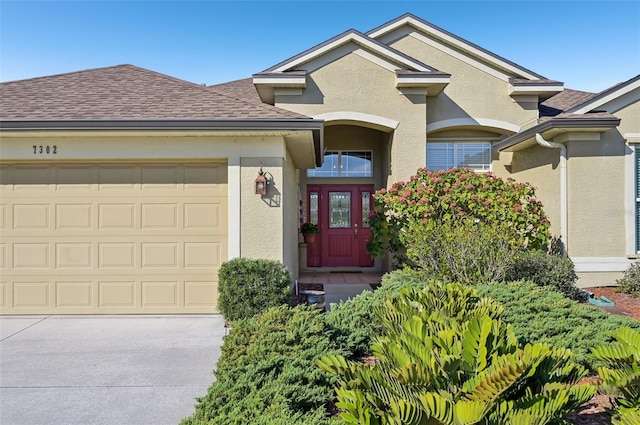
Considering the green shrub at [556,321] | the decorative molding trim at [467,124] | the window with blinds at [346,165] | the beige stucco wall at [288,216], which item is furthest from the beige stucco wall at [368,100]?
the green shrub at [556,321]

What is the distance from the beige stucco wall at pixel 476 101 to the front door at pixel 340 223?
322 centimetres

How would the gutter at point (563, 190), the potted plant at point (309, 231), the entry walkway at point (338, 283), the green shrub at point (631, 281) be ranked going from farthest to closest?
1. the potted plant at point (309, 231)
2. the gutter at point (563, 190)
3. the entry walkway at point (338, 283)
4. the green shrub at point (631, 281)

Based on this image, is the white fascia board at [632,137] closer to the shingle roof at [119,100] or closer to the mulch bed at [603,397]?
the mulch bed at [603,397]

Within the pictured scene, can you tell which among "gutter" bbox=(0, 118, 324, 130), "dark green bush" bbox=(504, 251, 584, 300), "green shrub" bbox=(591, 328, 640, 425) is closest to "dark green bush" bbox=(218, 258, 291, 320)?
"gutter" bbox=(0, 118, 324, 130)

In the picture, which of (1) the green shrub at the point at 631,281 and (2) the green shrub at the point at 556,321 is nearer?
(2) the green shrub at the point at 556,321

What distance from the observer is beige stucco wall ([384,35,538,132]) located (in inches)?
431

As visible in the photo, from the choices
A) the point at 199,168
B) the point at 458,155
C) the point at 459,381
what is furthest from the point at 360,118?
the point at 459,381

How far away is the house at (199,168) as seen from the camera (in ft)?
21.6

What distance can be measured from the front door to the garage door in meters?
5.95

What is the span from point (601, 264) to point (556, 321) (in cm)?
551

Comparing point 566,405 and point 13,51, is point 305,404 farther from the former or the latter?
point 13,51

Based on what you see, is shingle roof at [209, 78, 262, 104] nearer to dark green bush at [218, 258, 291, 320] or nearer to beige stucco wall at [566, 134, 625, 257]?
dark green bush at [218, 258, 291, 320]

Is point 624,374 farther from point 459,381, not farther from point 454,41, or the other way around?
point 454,41

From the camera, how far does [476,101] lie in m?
11.0
